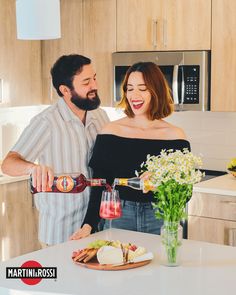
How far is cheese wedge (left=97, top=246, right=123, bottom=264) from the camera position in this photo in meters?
2.52

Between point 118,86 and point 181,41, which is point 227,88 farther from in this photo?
point 118,86

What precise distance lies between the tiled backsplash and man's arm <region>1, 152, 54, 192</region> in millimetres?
1851

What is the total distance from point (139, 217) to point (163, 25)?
6.05 feet

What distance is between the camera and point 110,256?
2531mm

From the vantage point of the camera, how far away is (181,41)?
4.52 metres

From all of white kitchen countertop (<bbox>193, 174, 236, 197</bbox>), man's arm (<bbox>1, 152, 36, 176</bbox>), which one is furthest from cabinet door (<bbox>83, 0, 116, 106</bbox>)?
man's arm (<bbox>1, 152, 36, 176</bbox>)

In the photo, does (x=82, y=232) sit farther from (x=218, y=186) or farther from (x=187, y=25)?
(x=187, y=25)

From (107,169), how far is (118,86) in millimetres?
1640

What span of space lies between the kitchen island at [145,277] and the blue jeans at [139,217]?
1.20 feet

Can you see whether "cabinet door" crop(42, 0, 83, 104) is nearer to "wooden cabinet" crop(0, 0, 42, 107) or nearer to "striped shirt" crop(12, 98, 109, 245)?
"wooden cabinet" crop(0, 0, 42, 107)

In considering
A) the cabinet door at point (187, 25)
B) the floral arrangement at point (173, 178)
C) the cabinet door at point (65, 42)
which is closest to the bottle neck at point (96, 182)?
the floral arrangement at point (173, 178)

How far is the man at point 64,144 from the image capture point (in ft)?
10.9

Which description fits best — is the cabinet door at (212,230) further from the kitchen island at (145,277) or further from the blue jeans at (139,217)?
the kitchen island at (145,277)

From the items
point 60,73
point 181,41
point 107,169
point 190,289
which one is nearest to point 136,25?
point 181,41
